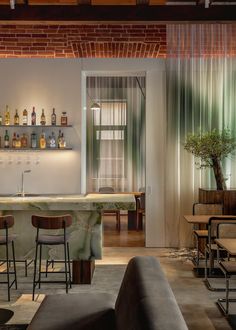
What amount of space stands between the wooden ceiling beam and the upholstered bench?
361 cm

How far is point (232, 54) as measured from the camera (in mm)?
7684

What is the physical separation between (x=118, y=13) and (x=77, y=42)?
2336 millimetres

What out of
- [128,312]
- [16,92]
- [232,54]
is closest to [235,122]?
[232,54]

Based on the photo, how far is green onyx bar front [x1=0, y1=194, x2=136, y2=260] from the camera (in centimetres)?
541

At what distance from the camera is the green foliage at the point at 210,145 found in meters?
6.85

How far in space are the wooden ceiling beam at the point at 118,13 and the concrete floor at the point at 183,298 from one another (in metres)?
3.38

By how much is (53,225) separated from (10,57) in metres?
4.19

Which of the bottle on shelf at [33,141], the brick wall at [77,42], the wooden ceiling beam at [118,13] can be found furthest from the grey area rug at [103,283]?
the brick wall at [77,42]

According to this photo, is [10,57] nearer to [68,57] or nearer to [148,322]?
[68,57]

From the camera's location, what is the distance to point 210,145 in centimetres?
683

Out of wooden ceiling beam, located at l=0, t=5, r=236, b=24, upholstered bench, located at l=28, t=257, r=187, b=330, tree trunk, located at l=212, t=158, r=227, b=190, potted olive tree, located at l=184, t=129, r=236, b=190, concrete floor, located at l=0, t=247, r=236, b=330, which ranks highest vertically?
wooden ceiling beam, located at l=0, t=5, r=236, b=24

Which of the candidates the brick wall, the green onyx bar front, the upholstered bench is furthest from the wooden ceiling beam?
the upholstered bench

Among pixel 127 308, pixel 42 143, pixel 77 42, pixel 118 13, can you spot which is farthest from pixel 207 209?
pixel 127 308

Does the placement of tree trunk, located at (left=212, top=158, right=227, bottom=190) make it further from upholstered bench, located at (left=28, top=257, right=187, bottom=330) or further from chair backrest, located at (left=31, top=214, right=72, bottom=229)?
upholstered bench, located at (left=28, top=257, right=187, bottom=330)
